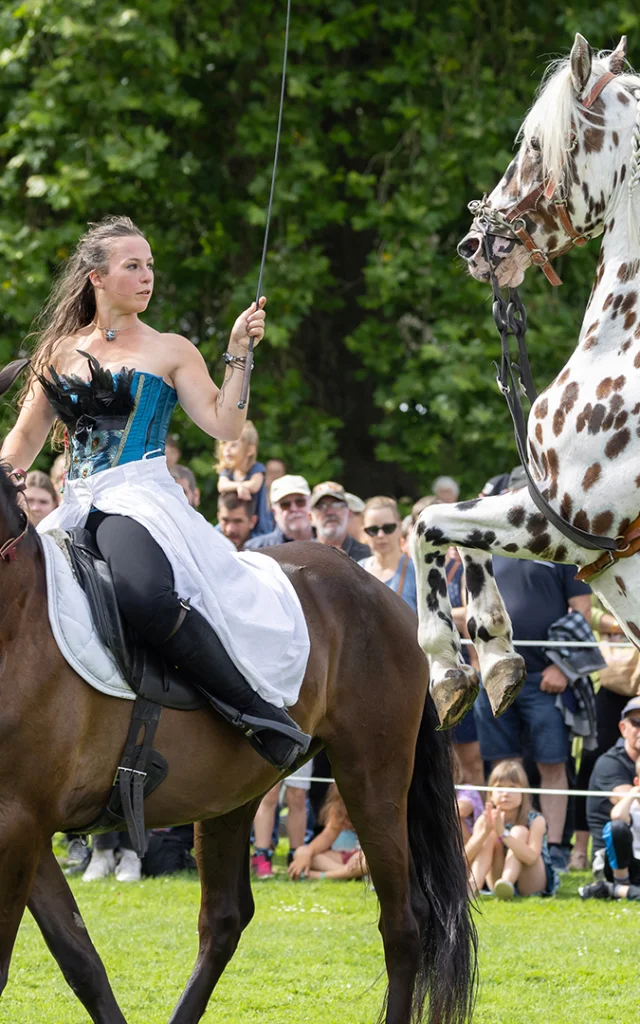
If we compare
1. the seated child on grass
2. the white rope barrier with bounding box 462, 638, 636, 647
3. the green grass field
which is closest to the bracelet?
the green grass field

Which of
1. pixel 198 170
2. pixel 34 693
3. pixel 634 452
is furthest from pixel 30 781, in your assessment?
pixel 198 170

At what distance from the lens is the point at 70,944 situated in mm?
4262

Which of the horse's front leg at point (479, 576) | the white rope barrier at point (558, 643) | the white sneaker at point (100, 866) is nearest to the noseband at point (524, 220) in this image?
the horse's front leg at point (479, 576)

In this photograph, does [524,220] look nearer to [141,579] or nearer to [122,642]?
[141,579]

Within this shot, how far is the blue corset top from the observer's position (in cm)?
443

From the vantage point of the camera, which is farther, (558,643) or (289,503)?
(289,503)

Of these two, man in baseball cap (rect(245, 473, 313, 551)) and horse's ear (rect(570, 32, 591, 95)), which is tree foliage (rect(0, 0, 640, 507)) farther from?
horse's ear (rect(570, 32, 591, 95))

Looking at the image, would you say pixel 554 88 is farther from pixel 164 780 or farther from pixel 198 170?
pixel 198 170

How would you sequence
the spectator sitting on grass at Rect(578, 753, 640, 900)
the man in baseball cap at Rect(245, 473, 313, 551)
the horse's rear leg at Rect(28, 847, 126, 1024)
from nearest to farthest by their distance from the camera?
the horse's rear leg at Rect(28, 847, 126, 1024) < the spectator sitting on grass at Rect(578, 753, 640, 900) < the man in baseball cap at Rect(245, 473, 313, 551)

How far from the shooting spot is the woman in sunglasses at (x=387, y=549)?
8.38m

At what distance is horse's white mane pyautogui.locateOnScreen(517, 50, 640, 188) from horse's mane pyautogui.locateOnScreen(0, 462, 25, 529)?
6.11ft

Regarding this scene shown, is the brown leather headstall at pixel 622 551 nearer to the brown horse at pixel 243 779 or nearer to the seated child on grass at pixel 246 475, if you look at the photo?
the brown horse at pixel 243 779

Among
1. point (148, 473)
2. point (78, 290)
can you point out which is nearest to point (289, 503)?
point (78, 290)

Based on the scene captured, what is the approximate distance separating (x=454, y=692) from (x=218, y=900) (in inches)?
67.7
